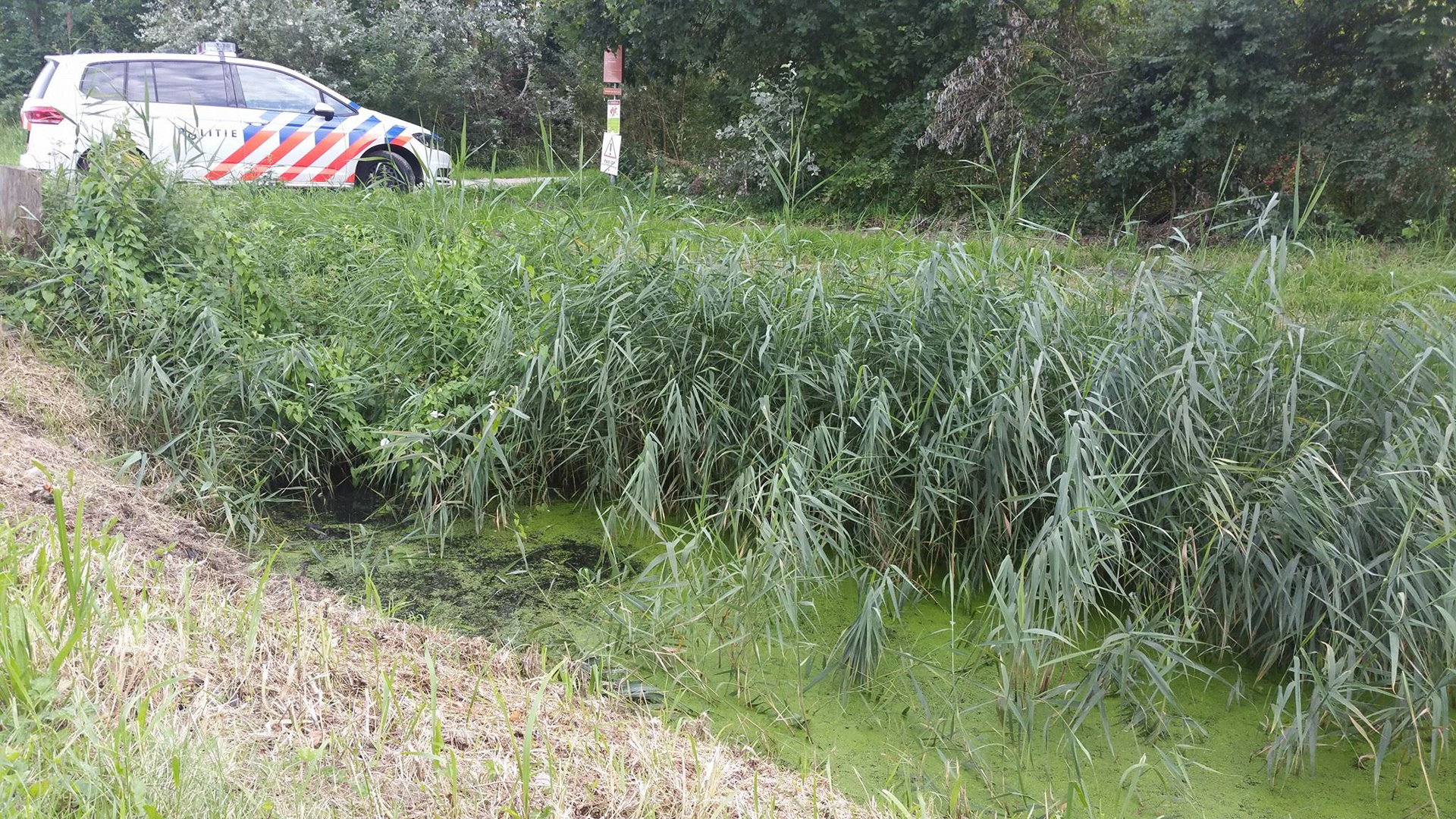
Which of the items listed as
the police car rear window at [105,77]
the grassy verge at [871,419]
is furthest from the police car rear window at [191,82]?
the grassy verge at [871,419]

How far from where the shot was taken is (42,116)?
8344mm

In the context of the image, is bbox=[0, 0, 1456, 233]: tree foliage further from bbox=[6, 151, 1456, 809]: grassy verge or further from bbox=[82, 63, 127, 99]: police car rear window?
bbox=[82, 63, 127, 99]: police car rear window

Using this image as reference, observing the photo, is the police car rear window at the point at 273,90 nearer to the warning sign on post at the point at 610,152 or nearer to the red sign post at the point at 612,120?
the red sign post at the point at 612,120

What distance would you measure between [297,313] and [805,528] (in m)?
3.13

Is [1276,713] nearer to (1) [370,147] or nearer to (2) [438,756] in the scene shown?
(2) [438,756]

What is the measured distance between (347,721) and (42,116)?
7.99 meters

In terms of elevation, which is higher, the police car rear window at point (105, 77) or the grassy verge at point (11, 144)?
the police car rear window at point (105, 77)

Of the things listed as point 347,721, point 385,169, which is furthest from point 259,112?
point 347,721

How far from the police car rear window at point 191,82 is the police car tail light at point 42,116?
1.09 m

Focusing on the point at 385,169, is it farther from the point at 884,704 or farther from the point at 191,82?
the point at 884,704

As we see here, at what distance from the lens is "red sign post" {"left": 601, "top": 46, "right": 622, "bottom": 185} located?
6.99 metres

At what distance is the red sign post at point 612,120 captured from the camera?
6992 mm

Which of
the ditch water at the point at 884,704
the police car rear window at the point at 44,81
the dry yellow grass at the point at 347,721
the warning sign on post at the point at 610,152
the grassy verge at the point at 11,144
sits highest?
the police car rear window at the point at 44,81

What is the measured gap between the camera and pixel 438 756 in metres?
2.41
